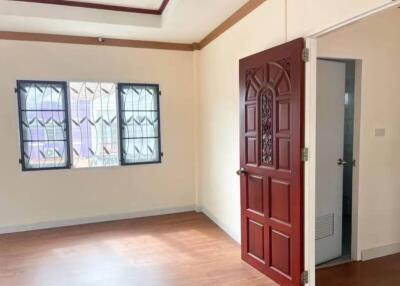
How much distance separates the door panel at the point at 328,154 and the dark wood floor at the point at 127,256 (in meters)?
A: 0.77

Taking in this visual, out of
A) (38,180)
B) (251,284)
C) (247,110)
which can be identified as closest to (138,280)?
(251,284)

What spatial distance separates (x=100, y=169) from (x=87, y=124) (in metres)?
0.67

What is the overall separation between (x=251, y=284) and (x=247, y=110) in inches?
61.8

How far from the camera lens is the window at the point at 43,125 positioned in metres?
3.96

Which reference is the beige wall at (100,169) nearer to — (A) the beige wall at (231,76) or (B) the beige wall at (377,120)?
(A) the beige wall at (231,76)

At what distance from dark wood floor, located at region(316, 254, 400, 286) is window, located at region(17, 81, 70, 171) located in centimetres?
346

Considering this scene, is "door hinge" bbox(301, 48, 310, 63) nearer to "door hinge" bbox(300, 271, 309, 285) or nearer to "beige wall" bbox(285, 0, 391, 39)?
"beige wall" bbox(285, 0, 391, 39)

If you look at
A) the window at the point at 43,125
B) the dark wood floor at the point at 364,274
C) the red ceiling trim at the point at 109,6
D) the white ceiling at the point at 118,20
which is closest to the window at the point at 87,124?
the window at the point at 43,125

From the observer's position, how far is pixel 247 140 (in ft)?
9.43

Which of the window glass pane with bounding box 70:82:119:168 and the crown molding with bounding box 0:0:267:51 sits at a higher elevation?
the crown molding with bounding box 0:0:267:51

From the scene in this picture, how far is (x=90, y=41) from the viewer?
4.15m

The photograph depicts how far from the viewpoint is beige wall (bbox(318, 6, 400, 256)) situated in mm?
2871

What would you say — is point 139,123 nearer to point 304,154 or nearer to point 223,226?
point 223,226

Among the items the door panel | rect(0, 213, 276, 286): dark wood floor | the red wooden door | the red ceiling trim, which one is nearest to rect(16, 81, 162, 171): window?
rect(0, 213, 276, 286): dark wood floor
